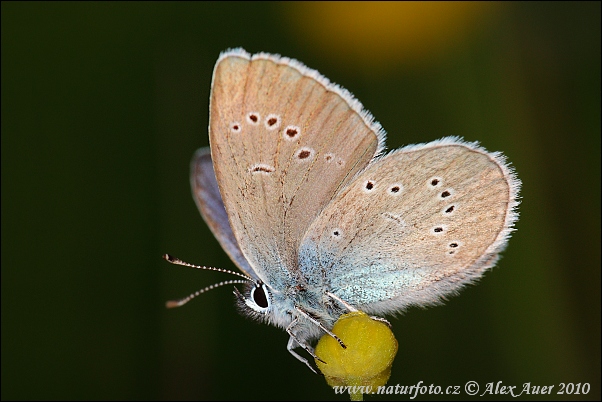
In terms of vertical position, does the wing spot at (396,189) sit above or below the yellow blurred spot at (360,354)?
above

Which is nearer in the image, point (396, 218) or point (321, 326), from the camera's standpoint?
point (321, 326)

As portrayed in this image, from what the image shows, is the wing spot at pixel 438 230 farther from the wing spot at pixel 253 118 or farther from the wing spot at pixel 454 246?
the wing spot at pixel 253 118

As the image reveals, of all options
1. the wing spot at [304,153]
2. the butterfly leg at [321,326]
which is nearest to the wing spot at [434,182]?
the wing spot at [304,153]

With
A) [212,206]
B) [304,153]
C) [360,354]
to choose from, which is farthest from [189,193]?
[360,354]

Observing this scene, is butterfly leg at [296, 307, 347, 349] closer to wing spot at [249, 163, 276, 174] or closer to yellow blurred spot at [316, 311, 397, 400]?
yellow blurred spot at [316, 311, 397, 400]

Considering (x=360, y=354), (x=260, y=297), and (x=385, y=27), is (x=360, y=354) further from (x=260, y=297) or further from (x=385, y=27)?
(x=385, y=27)

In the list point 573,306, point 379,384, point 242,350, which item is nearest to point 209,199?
point 242,350

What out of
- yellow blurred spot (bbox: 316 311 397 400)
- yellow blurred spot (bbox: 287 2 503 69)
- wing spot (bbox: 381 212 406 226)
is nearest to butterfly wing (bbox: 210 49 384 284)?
wing spot (bbox: 381 212 406 226)
